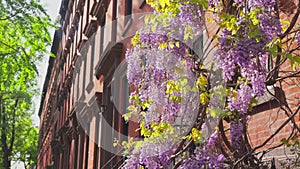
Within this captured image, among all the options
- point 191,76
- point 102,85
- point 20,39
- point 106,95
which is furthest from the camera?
point 20,39

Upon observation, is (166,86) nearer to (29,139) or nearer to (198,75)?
(198,75)

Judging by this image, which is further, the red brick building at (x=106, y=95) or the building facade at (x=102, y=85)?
the building facade at (x=102, y=85)

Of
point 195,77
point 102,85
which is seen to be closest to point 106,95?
point 102,85

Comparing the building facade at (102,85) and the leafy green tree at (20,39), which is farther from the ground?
the leafy green tree at (20,39)

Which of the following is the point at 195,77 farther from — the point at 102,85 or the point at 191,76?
the point at 102,85

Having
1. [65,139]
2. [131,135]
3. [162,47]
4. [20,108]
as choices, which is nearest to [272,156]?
[162,47]

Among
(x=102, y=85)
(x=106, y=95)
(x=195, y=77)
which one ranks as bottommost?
(x=195, y=77)

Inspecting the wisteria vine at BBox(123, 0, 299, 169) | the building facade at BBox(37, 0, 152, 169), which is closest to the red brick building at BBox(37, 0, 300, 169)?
the building facade at BBox(37, 0, 152, 169)

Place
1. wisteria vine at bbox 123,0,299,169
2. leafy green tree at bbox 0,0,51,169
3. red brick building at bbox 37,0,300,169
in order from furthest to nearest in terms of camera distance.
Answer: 1. leafy green tree at bbox 0,0,51,169
2. red brick building at bbox 37,0,300,169
3. wisteria vine at bbox 123,0,299,169

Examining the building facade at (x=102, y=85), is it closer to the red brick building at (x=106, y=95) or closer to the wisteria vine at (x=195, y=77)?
the red brick building at (x=106, y=95)

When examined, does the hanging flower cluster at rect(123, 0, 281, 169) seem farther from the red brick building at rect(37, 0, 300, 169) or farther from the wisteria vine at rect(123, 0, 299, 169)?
the red brick building at rect(37, 0, 300, 169)

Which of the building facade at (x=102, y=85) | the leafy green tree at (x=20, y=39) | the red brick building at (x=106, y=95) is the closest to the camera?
the red brick building at (x=106, y=95)

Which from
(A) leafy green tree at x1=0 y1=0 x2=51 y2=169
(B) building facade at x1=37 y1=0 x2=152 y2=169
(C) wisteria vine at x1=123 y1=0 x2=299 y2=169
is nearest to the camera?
(C) wisteria vine at x1=123 y1=0 x2=299 y2=169

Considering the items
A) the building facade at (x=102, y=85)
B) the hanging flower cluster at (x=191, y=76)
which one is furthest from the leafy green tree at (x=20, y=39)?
the hanging flower cluster at (x=191, y=76)
